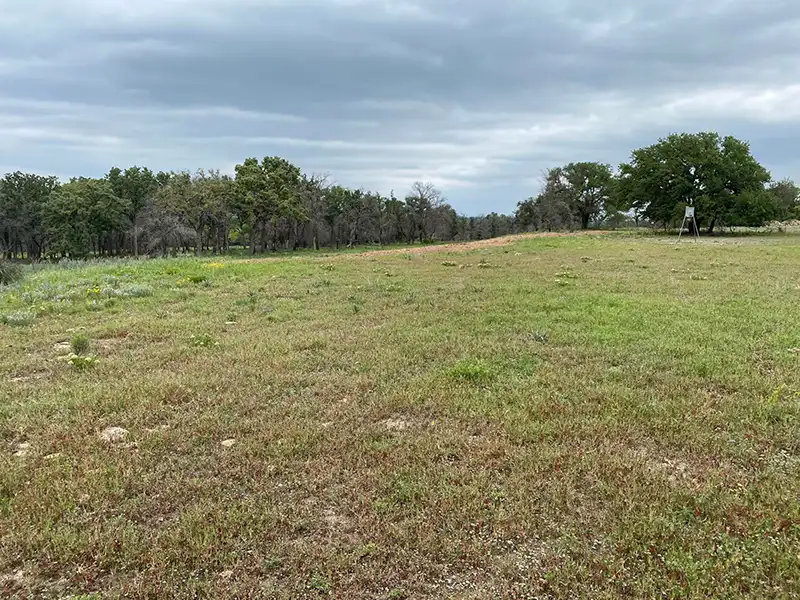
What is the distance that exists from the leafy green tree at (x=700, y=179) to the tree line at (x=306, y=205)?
0.08m

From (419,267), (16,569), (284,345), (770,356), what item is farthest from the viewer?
(419,267)

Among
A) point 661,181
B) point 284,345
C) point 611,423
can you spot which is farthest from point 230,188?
point 611,423

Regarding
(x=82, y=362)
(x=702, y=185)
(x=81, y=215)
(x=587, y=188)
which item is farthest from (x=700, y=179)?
(x=81, y=215)

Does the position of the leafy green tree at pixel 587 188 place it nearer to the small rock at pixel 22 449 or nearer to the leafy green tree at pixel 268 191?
the leafy green tree at pixel 268 191

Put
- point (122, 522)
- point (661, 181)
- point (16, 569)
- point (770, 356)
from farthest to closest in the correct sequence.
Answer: point (661, 181) → point (770, 356) → point (122, 522) → point (16, 569)

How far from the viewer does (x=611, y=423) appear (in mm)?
4758

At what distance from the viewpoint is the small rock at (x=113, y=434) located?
4.61 m

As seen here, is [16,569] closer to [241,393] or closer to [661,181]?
[241,393]

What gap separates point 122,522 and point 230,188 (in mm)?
62283

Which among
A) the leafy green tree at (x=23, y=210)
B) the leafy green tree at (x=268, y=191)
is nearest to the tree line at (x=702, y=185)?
the leafy green tree at (x=268, y=191)

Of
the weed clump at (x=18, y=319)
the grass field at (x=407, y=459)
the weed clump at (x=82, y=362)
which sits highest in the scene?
the weed clump at (x=18, y=319)

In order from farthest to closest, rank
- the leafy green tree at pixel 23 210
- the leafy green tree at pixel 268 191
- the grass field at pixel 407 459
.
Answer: the leafy green tree at pixel 23 210
the leafy green tree at pixel 268 191
the grass field at pixel 407 459

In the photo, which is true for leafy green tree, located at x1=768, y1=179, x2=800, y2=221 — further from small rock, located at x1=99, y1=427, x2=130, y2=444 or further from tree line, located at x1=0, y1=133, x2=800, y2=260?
small rock, located at x1=99, y1=427, x2=130, y2=444

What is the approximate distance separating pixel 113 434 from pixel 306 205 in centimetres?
6517
